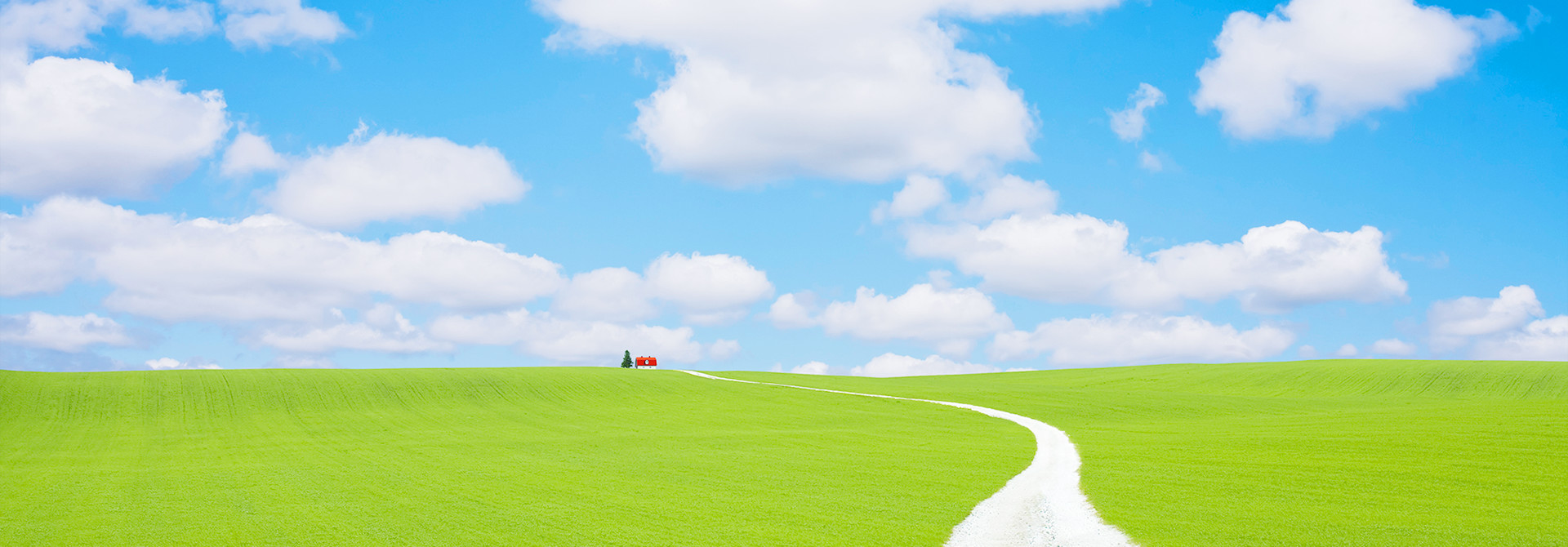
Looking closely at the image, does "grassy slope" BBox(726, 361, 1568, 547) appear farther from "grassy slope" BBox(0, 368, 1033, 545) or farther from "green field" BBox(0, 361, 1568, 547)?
"grassy slope" BBox(0, 368, 1033, 545)

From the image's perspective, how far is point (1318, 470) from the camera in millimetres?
17719

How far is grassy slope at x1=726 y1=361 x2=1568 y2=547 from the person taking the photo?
12.6 metres

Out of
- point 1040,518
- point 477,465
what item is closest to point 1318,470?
point 1040,518

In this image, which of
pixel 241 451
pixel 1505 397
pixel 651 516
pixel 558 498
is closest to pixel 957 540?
pixel 651 516

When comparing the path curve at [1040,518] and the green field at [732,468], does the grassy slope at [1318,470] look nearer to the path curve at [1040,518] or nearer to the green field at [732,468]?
the green field at [732,468]

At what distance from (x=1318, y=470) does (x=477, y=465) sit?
1907 cm

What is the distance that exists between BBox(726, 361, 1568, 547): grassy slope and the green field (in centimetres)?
8

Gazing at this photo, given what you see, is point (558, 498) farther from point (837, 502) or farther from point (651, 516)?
point (837, 502)

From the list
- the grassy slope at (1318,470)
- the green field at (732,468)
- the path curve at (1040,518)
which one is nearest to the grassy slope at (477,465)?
the green field at (732,468)

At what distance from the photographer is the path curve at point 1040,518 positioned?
39.3ft

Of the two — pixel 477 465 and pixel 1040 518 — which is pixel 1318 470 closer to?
pixel 1040 518

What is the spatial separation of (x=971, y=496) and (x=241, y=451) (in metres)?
25.3

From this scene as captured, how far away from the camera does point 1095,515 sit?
1356 cm

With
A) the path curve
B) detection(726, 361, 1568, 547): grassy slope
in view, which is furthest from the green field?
the path curve
